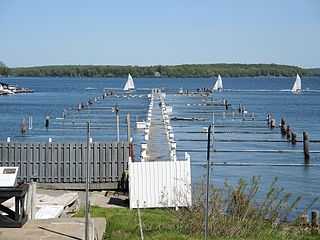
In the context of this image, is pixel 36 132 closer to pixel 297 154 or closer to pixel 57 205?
pixel 297 154

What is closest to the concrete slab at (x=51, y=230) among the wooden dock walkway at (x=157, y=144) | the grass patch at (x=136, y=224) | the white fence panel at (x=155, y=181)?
the grass patch at (x=136, y=224)

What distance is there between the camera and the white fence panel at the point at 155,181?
1902 cm

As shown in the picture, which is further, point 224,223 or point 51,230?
point 224,223

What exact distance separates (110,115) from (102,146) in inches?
2391

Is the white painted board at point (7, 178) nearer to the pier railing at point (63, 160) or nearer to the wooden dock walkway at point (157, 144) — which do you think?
the pier railing at point (63, 160)

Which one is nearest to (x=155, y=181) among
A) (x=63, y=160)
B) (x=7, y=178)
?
(x=63, y=160)

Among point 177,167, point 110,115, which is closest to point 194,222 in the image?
point 177,167

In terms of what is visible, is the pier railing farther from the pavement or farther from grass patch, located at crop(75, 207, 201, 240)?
the pavement

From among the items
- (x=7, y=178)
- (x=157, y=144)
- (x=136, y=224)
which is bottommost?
(x=157, y=144)

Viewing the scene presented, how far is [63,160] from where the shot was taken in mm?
23141

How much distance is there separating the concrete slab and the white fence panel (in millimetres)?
6242

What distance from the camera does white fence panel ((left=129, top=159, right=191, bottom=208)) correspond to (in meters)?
19.0

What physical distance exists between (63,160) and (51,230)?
37.8ft

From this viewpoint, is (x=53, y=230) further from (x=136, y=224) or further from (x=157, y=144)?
(x=157, y=144)
